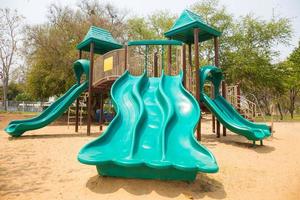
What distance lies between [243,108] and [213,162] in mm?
8603

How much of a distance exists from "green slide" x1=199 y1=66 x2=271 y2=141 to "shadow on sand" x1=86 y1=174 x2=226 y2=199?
14.7 feet

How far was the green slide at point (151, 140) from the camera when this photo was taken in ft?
16.1

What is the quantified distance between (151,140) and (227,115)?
18.9ft

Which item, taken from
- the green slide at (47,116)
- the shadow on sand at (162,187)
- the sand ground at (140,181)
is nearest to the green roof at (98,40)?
the green slide at (47,116)

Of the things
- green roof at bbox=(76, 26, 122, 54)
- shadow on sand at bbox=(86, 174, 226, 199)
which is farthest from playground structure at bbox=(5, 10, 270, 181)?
green roof at bbox=(76, 26, 122, 54)

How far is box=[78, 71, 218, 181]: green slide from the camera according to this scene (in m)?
4.90

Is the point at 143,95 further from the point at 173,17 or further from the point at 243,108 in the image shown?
the point at 173,17

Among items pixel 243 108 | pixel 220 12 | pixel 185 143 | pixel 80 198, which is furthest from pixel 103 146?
pixel 220 12

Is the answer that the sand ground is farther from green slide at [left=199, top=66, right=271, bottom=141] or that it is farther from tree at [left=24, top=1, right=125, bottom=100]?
tree at [left=24, top=1, right=125, bottom=100]

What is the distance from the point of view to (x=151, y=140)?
5.86 metres

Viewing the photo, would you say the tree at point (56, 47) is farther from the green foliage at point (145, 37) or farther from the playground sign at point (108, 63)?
the playground sign at point (108, 63)

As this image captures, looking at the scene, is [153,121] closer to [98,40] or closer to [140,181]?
[140,181]

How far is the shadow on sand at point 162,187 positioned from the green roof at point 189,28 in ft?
24.7

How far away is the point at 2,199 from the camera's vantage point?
4352mm
